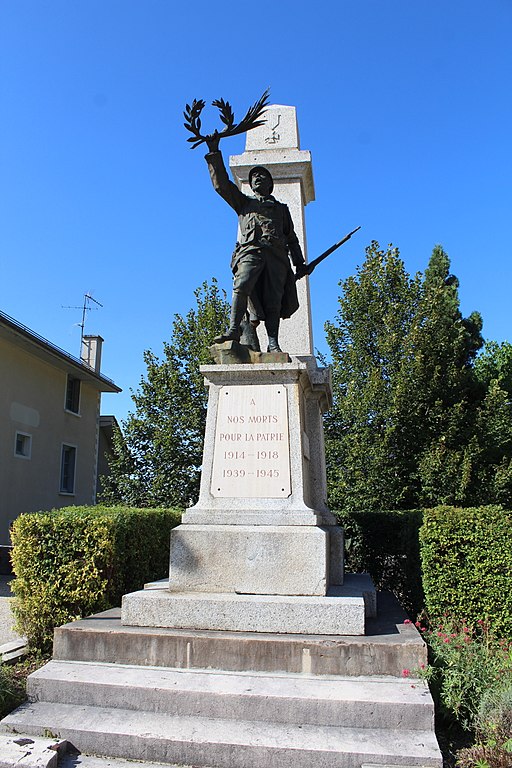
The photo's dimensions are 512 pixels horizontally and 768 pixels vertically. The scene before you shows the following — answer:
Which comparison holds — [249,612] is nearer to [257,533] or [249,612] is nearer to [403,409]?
[257,533]

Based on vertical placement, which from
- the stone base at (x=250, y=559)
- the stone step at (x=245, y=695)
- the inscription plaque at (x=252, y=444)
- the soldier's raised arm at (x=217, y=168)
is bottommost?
the stone step at (x=245, y=695)

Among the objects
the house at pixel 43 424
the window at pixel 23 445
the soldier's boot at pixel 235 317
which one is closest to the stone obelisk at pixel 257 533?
the soldier's boot at pixel 235 317

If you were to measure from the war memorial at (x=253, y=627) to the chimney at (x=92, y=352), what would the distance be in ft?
68.2

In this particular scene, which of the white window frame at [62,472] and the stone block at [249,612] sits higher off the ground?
the white window frame at [62,472]

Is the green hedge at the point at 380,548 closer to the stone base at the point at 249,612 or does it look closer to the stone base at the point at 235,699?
the stone base at the point at 249,612

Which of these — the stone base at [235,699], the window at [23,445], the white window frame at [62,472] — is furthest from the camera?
the white window frame at [62,472]

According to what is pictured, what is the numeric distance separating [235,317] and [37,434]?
16.3 metres

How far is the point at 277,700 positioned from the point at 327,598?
1.07 metres

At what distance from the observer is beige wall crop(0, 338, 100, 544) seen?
18.2 m

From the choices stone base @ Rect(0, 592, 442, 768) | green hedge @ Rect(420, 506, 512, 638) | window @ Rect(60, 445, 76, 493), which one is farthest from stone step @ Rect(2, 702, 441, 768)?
window @ Rect(60, 445, 76, 493)

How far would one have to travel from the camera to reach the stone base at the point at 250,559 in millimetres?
4766

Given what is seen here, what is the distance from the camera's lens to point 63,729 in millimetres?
3725

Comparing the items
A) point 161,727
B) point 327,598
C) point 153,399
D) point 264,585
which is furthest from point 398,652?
point 153,399

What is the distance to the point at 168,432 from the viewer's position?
1598cm
